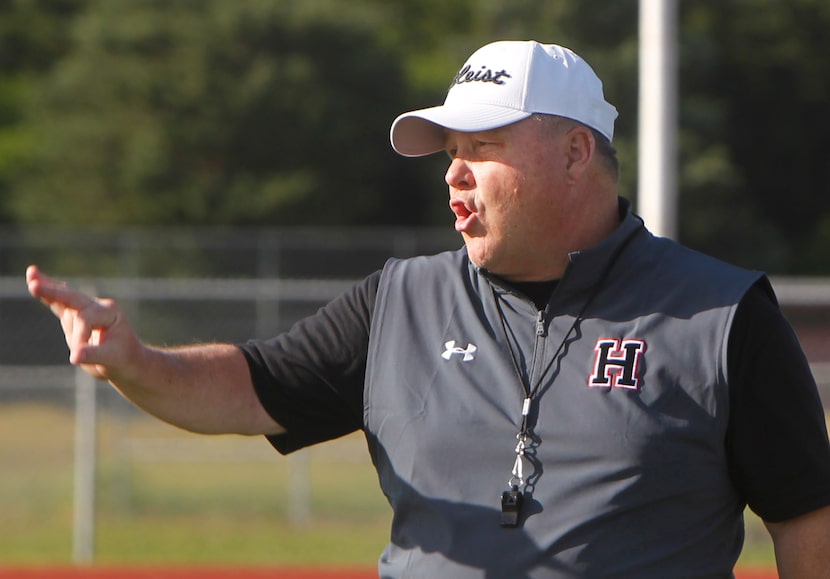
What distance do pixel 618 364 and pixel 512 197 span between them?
398mm

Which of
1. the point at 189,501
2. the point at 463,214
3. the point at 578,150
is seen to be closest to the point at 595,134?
the point at 578,150

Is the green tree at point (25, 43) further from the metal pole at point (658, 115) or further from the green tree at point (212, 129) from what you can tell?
the metal pole at point (658, 115)

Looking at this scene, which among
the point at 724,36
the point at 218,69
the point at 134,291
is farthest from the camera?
the point at 724,36

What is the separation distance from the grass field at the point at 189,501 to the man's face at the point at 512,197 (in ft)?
20.8

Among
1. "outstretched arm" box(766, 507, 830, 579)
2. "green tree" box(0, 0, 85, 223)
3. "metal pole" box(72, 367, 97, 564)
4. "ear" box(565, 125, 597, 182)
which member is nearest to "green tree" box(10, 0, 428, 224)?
"green tree" box(0, 0, 85, 223)

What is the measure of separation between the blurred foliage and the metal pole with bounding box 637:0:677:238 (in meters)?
14.3

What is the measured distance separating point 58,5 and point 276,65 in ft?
27.0

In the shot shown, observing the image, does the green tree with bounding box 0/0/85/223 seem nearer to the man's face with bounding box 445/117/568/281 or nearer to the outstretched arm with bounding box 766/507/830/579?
the man's face with bounding box 445/117/568/281

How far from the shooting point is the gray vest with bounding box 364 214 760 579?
2555mm

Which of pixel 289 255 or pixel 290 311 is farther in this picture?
pixel 289 255

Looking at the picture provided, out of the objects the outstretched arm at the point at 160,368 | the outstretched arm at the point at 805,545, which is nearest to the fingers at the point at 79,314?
the outstretched arm at the point at 160,368

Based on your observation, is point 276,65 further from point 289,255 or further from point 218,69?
point 289,255

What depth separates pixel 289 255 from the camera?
19.7 meters

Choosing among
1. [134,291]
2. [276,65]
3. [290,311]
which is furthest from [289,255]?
[134,291]
